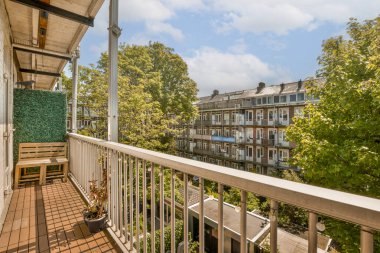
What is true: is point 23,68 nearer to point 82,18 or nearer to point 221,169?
point 82,18

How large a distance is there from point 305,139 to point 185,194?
22.5 feet

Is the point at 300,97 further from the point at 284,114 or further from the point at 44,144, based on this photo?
the point at 44,144

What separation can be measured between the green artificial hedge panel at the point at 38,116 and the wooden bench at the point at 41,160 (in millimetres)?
169

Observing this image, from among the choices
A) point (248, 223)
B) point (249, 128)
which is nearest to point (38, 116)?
point (248, 223)

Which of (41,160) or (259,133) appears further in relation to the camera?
(259,133)

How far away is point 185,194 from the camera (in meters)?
1.12

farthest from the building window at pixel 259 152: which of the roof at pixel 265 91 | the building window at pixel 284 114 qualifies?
the roof at pixel 265 91

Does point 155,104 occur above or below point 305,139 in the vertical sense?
above

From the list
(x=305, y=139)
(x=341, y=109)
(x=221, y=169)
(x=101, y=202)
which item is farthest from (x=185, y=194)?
(x=341, y=109)

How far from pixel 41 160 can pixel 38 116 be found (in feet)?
3.54

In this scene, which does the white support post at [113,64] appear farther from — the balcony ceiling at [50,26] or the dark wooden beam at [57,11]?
the dark wooden beam at [57,11]

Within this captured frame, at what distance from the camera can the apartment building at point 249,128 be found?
711 inches

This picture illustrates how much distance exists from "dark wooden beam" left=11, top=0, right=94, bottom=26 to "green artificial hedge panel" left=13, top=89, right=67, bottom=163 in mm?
2622

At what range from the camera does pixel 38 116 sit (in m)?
4.65
